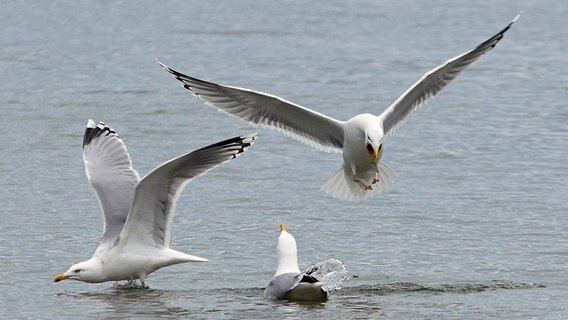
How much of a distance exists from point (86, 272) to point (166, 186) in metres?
0.76

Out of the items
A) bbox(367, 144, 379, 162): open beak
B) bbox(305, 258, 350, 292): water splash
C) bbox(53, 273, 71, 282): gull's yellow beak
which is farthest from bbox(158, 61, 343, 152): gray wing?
bbox(53, 273, 71, 282): gull's yellow beak

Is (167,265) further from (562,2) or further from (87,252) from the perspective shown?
(562,2)

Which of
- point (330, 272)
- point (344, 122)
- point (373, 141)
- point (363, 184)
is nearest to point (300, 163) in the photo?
point (344, 122)

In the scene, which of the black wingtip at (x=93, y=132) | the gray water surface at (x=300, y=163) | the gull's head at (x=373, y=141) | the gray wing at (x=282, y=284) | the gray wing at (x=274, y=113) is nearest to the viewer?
the gray wing at (x=282, y=284)

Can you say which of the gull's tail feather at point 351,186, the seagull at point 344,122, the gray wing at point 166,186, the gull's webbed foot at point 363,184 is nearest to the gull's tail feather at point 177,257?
the gray wing at point 166,186

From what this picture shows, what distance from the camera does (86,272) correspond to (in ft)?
28.6

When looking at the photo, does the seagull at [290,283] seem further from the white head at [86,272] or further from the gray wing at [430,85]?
the gray wing at [430,85]

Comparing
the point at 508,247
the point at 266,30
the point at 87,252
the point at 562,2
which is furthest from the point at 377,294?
the point at 562,2

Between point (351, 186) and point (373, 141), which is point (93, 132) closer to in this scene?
point (351, 186)

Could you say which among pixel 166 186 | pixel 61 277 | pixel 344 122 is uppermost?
pixel 344 122

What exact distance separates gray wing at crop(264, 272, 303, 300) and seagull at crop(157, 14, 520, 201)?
1566mm

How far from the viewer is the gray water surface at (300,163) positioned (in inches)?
341

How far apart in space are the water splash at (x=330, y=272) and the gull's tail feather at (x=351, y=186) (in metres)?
1.22

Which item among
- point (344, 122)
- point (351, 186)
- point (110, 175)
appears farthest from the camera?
point (344, 122)
